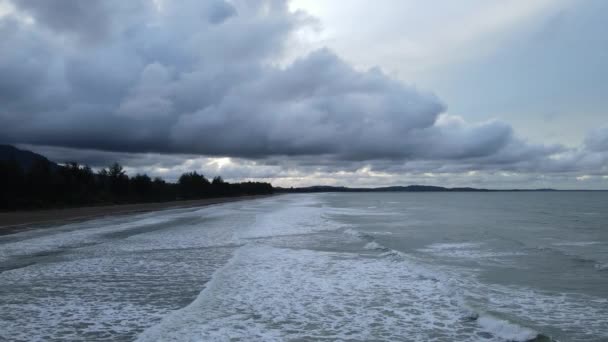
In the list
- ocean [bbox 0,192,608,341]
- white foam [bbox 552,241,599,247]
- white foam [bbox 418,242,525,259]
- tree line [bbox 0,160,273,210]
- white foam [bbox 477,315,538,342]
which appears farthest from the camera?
tree line [bbox 0,160,273,210]

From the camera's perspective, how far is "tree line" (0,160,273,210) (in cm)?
5113

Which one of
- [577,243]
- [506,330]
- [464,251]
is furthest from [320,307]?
[577,243]

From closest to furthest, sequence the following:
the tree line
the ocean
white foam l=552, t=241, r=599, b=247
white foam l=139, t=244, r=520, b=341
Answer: white foam l=139, t=244, r=520, b=341, the ocean, white foam l=552, t=241, r=599, b=247, the tree line

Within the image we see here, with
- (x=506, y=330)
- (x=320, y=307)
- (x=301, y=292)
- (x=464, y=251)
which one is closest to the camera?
(x=506, y=330)

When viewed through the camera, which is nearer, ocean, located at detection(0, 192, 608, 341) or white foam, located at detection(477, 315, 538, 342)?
white foam, located at detection(477, 315, 538, 342)

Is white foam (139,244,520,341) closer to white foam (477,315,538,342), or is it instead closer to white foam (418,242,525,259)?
white foam (477,315,538,342)

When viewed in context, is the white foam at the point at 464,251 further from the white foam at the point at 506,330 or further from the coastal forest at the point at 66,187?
the coastal forest at the point at 66,187

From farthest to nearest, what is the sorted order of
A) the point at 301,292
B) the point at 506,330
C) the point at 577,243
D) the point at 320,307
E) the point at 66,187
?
1. the point at 66,187
2. the point at 577,243
3. the point at 301,292
4. the point at 320,307
5. the point at 506,330

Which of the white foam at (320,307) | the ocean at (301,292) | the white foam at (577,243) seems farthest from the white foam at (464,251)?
the white foam at (577,243)

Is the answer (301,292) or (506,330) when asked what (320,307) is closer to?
(301,292)

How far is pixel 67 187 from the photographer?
6303 centimetres

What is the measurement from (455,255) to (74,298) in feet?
44.7

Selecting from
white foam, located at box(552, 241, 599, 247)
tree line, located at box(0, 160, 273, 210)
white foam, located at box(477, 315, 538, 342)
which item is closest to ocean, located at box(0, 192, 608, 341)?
white foam, located at box(477, 315, 538, 342)

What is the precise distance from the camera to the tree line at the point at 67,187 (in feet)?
168
